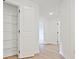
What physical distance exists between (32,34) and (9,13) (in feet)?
4.56

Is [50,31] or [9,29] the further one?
[50,31]

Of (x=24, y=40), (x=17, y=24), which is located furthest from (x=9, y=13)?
(x=24, y=40)

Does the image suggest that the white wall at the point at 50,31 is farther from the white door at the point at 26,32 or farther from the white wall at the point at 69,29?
the white wall at the point at 69,29

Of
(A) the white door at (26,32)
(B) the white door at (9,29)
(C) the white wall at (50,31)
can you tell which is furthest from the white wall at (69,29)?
(C) the white wall at (50,31)

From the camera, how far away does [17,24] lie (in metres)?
4.89

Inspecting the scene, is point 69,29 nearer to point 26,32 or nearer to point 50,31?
point 26,32

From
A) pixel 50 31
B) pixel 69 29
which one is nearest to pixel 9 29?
pixel 69 29

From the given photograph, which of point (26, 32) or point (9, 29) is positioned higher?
point (9, 29)

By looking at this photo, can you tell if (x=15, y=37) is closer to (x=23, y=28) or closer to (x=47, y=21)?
(x=23, y=28)

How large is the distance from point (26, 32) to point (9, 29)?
2.56 ft

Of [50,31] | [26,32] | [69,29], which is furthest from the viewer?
[50,31]

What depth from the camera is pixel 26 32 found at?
4.67m
